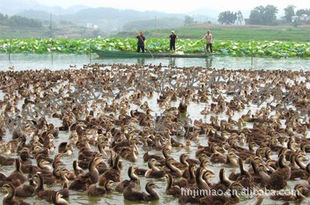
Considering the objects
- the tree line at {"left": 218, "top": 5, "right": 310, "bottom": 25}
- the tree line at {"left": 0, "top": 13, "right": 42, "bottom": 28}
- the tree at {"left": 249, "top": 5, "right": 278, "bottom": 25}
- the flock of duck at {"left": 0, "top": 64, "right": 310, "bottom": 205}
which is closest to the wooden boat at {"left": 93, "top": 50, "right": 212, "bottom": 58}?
the flock of duck at {"left": 0, "top": 64, "right": 310, "bottom": 205}

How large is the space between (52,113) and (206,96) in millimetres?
5356

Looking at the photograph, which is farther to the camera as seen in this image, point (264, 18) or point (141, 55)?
point (264, 18)

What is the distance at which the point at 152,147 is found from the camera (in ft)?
35.7

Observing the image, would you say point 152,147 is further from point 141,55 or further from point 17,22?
point 17,22

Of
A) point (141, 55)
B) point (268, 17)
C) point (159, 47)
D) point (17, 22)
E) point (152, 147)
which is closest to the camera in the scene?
point (152, 147)

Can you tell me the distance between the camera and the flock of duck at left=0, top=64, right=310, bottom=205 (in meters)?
8.15

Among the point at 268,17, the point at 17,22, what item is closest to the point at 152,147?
the point at 17,22

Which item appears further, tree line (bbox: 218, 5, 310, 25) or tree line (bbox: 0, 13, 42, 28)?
tree line (bbox: 218, 5, 310, 25)

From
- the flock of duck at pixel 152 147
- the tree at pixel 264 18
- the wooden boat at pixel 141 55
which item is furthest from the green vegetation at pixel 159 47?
the tree at pixel 264 18

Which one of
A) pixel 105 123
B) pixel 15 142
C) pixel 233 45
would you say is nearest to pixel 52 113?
pixel 105 123

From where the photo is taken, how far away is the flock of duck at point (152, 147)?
26.7 feet

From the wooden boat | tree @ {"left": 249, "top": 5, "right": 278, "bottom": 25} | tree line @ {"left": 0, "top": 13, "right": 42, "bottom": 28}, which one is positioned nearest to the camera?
the wooden boat

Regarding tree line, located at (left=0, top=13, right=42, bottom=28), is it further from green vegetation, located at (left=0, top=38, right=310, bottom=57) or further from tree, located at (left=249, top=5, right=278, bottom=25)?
green vegetation, located at (left=0, top=38, right=310, bottom=57)

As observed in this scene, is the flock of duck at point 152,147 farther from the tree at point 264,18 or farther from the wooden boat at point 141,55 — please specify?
the tree at point 264,18
